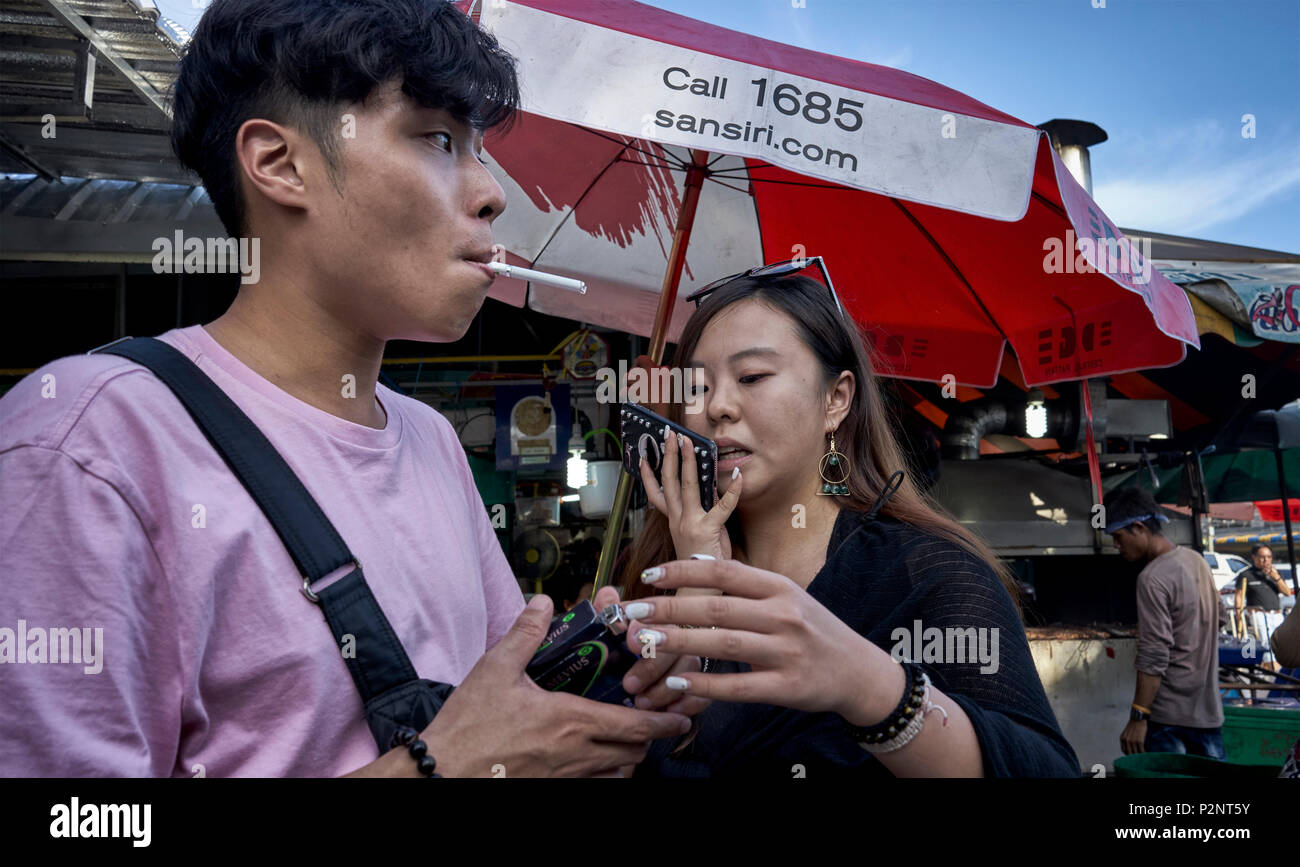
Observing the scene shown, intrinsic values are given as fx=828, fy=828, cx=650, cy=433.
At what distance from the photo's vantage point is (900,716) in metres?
1.16

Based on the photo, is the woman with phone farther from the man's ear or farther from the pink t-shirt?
the man's ear

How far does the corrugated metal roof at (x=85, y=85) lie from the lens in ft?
12.5

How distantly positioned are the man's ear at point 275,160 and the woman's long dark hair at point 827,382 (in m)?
1.03

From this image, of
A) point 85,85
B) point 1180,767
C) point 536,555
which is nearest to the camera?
point 1180,767

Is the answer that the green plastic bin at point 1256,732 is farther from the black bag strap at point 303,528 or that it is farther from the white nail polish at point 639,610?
the black bag strap at point 303,528

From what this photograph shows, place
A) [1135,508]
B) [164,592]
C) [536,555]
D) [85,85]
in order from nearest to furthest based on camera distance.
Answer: [164,592], [85,85], [1135,508], [536,555]

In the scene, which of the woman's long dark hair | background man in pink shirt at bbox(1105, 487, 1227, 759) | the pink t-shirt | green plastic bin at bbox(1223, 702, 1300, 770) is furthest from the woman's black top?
green plastic bin at bbox(1223, 702, 1300, 770)

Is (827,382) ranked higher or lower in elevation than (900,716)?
higher

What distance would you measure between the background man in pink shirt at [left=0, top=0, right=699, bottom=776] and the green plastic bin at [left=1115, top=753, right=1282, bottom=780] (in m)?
3.10

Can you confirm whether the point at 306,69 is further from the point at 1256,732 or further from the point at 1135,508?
the point at 1256,732

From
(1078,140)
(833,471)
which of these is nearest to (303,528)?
Result: (833,471)

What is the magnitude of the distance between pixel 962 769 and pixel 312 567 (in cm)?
96

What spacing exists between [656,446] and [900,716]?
82 centimetres
